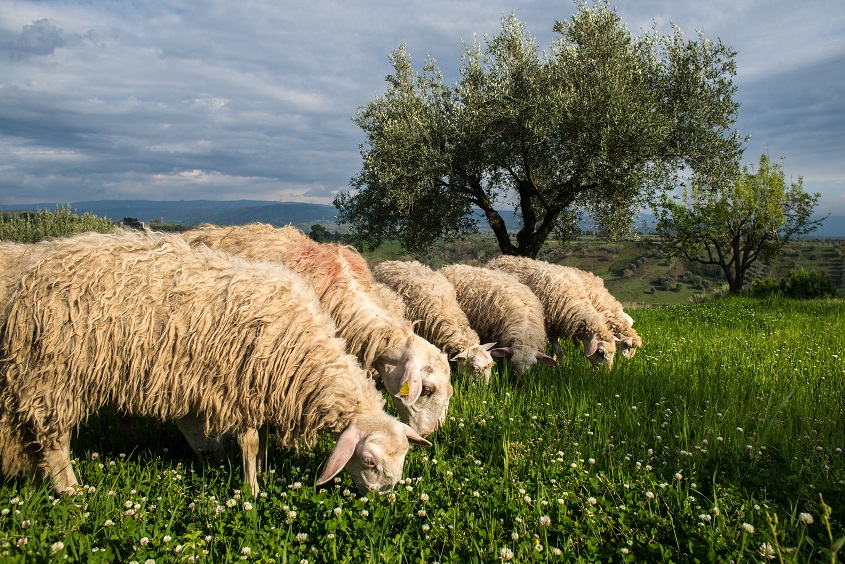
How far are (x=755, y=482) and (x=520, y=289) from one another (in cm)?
548

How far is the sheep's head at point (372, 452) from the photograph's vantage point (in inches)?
155

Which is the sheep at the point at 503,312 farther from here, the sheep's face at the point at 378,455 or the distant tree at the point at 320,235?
the sheep's face at the point at 378,455

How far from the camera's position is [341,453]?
3.90 metres

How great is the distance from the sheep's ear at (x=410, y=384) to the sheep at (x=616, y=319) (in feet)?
16.3

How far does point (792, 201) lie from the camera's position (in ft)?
89.2

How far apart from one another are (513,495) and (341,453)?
1247 millimetres

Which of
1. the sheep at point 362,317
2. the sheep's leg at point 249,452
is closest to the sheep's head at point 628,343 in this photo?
the sheep at point 362,317

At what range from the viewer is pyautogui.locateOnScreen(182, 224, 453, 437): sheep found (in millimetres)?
5371

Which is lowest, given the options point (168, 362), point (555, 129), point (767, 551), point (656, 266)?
point (656, 266)

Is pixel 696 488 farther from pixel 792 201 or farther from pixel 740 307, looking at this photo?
pixel 792 201

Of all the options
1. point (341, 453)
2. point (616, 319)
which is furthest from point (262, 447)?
point (616, 319)

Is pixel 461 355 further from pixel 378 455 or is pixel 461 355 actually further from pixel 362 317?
pixel 378 455

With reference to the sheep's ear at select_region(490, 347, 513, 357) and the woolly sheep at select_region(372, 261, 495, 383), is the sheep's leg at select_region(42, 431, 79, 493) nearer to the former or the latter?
the woolly sheep at select_region(372, 261, 495, 383)

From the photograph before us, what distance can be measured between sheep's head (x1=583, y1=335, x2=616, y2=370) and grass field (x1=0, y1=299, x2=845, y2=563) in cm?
204
